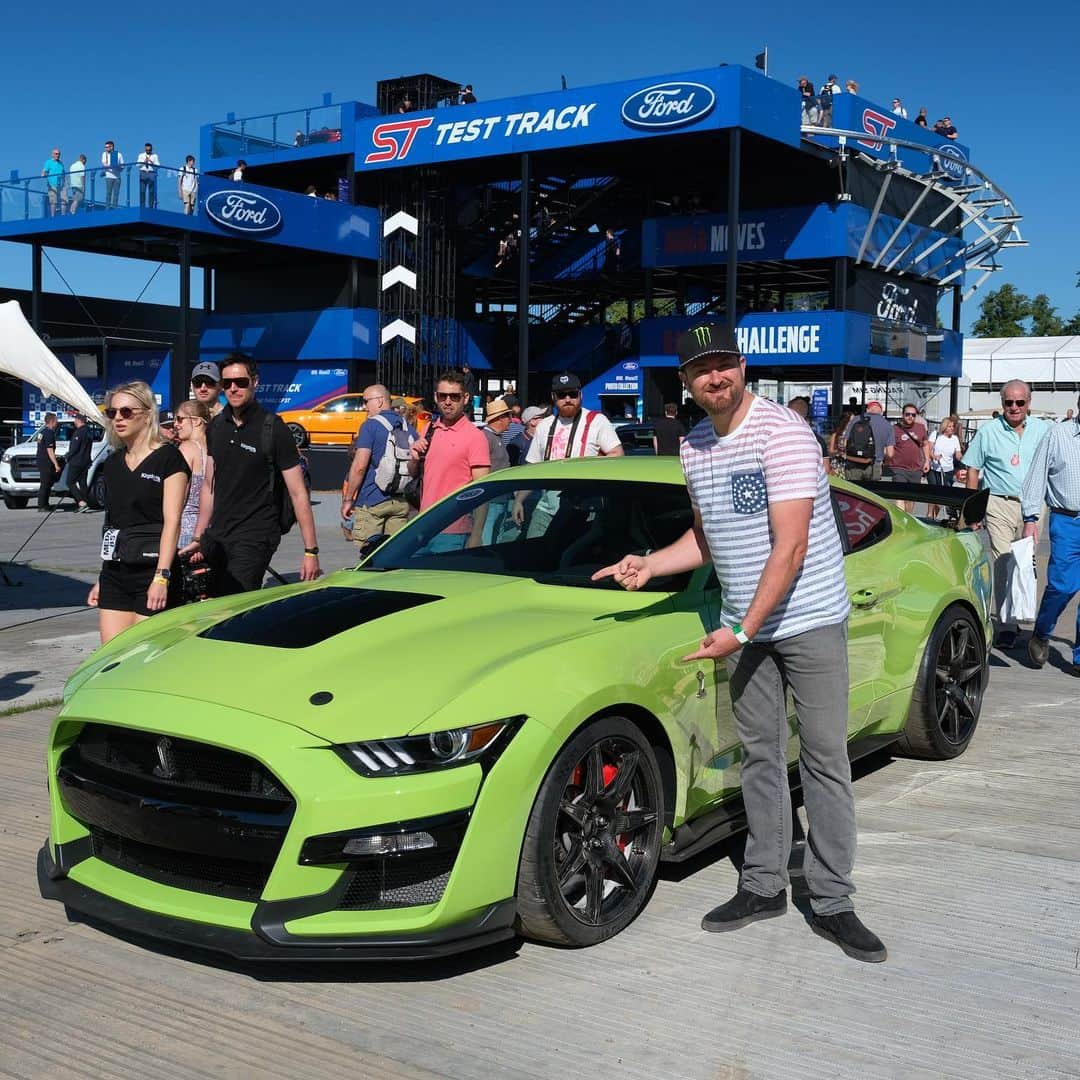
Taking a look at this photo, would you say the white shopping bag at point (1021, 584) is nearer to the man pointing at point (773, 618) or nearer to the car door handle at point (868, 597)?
the car door handle at point (868, 597)

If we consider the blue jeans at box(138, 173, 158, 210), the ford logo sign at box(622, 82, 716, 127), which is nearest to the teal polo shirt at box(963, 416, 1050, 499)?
the ford logo sign at box(622, 82, 716, 127)

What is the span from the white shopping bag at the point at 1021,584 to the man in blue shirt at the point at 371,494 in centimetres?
431

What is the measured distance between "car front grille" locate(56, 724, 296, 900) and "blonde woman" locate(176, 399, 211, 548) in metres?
3.36

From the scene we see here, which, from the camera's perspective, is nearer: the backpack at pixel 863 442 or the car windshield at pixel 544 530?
the car windshield at pixel 544 530

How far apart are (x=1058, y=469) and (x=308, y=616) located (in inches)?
230

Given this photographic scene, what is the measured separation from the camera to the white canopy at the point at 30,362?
36.5 ft

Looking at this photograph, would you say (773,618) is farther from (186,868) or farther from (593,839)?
(186,868)

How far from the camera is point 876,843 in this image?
16.6 ft

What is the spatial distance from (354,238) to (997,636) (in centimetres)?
2899

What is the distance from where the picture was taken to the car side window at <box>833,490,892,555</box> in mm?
5629

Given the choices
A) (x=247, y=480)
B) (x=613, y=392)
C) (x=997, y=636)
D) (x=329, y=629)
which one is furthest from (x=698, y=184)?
(x=329, y=629)

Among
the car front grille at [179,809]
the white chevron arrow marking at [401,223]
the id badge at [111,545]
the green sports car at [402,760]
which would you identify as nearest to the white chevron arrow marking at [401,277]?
the white chevron arrow marking at [401,223]

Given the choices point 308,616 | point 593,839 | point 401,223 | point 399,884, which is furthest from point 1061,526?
point 401,223

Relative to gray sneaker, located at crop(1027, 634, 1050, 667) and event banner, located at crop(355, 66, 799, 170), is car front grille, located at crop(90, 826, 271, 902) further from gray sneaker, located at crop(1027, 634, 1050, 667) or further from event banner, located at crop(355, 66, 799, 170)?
event banner, located at crop(355, 66, 799, 170)
